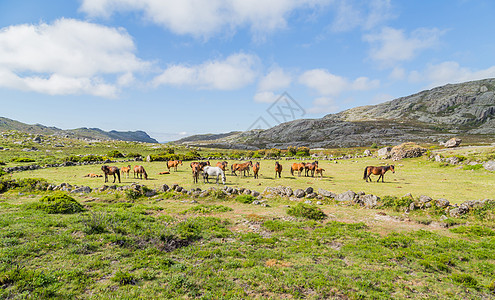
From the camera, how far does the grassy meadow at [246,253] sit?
22.2 ft

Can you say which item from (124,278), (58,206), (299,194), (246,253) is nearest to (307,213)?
(299,194)

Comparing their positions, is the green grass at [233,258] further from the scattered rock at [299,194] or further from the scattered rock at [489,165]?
the scattered rock at [489,165]

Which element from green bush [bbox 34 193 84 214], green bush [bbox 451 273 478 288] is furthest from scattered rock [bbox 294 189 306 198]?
green bush [bbox 34 193 84 214]

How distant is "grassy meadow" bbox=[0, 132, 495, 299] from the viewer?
6.78m

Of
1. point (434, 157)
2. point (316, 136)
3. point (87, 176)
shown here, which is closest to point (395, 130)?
point (316, 136)

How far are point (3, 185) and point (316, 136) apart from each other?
183m

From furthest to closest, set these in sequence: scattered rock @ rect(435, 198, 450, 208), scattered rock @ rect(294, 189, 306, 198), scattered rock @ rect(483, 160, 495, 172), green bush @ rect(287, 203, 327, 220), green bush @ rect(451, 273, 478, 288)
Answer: scattered rock @ rect(483, 160, 495, 172) → scattered rock @ rect(294, 189, 306, 198) → scattered rock @ rect(435, 198, 450, 208) → green bush @ rect(287, 203, 327, 220) → green bush @ rect(451, 273, 478, 288)

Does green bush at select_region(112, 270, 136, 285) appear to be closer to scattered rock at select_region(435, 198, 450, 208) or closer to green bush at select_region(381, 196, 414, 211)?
green bush at select_region(381, 196, 414, 211)

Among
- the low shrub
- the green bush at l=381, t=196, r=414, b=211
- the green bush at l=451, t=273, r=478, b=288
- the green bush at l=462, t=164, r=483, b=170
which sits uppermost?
the green bush at l=462, t=164, r=483, b=170

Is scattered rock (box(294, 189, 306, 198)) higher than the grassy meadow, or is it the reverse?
scattered rock (box(294, 189, 306, 198))

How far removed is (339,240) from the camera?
35.5ft

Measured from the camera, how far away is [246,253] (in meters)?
9.27

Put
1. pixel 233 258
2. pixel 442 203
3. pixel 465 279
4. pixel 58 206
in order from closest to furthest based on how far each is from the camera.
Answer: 1. pixel 465 279
2. pixel 233 258
3. pixel 58 206
4. pixel 442 203

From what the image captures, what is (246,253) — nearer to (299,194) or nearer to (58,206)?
(299,194)
